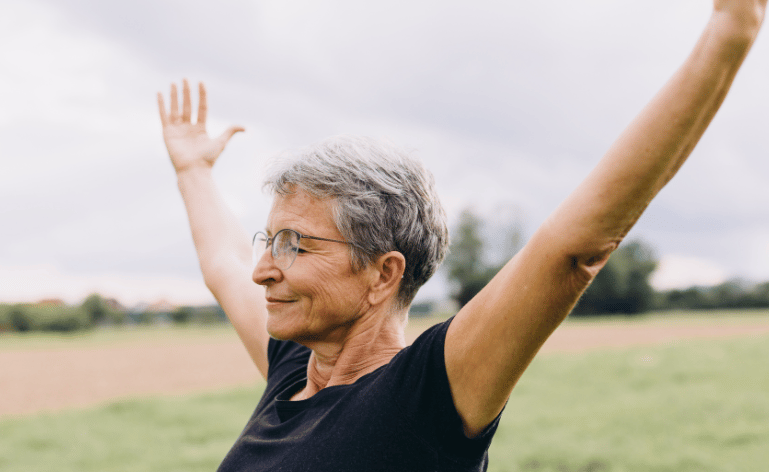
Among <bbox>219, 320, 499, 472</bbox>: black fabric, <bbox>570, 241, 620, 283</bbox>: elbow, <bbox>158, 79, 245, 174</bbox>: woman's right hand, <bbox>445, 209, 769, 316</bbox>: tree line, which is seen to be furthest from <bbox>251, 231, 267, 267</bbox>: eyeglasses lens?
<bbox>445, 209, 769, 316</bbox>: tree line

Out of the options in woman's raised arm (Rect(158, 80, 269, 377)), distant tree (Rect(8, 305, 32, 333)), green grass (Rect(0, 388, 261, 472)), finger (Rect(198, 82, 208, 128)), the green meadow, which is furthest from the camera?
distant tree (Rect(8, 305, 32, 333))

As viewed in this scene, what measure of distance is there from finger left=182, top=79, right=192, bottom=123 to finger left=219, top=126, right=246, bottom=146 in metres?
0.19

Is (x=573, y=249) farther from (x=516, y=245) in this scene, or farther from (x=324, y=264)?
(x=516, y=245)

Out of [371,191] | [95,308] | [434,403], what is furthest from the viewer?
[95,308]

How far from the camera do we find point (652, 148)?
3.52 ft

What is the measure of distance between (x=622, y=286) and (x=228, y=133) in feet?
230

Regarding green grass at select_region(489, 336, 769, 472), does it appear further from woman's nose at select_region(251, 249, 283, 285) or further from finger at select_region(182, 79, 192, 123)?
woman's nose at select_region(251, 249, 283, 285)

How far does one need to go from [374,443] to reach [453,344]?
12.2 inches

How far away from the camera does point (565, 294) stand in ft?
3.96

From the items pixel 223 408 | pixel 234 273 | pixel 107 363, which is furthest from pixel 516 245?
pixel 234 273

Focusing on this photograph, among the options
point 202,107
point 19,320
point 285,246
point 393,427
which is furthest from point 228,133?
point 19,320

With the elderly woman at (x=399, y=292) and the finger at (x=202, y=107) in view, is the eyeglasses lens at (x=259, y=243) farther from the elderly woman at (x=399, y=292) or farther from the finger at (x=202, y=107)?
the finger at (x=202, y=107)

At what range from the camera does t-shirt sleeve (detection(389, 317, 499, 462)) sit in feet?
4.35

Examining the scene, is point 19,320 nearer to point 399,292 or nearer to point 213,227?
point 213,227
